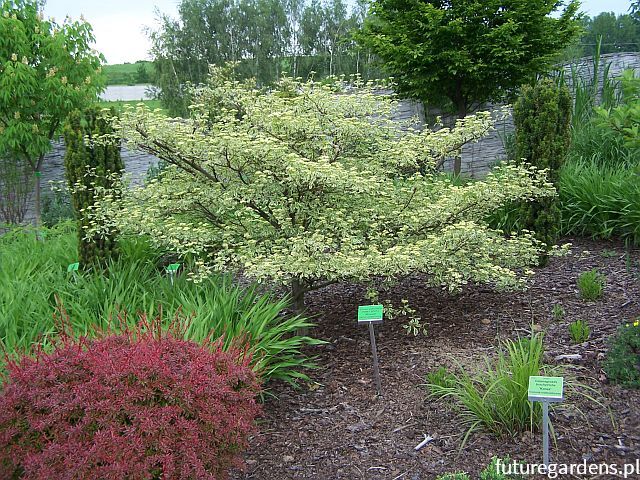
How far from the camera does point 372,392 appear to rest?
12.6 ft

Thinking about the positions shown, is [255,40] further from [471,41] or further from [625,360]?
[625,360]

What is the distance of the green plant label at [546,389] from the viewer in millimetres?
2600

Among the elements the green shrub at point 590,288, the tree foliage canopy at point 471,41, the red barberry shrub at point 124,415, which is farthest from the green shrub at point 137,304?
the tree foliage canopy at point 471,41

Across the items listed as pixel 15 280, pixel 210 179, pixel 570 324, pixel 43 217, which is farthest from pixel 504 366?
pixel 43 217

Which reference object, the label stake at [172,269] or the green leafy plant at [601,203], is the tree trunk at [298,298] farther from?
the green leafy plant at [601,203]

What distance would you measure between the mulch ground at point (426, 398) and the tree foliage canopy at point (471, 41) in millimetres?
5305

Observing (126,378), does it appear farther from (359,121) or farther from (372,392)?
(359,121)

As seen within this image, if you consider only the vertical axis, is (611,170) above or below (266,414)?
above

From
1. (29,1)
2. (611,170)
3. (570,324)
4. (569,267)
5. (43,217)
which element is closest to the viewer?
(570,324)

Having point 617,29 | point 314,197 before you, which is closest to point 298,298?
point 314,197

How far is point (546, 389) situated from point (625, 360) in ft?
3.56

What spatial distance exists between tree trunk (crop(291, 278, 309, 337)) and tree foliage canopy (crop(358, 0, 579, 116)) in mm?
6514

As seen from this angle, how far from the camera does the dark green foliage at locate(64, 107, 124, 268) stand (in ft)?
18.3

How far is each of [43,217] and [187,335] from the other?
28.4 ft
